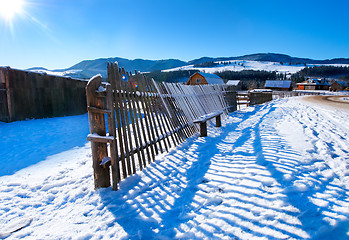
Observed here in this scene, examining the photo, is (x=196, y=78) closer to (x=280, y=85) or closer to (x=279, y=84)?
(x=280, y=85)

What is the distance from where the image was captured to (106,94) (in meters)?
2.94

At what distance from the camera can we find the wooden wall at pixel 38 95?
8242mm

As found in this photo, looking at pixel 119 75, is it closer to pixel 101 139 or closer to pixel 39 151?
pixel 101 139

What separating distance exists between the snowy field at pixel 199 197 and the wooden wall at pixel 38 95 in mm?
5652

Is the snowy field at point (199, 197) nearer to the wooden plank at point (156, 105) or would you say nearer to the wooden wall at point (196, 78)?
the wooden plank at point (156, 105)

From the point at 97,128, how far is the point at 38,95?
902 cm

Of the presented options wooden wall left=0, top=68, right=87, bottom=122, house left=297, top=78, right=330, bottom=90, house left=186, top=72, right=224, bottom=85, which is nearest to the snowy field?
wooden wall left=0, top=68, right=87, bottom=122

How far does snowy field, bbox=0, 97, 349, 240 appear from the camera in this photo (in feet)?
6.21

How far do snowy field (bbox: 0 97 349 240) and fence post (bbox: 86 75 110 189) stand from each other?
247 mm

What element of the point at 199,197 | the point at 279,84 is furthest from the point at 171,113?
the point at 279,84

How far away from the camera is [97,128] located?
292cm

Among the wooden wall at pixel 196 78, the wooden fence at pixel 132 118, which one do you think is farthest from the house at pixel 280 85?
the wooden fence at pixel 132 118

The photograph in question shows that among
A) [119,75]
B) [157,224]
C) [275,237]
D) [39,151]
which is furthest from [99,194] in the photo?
[39,151]

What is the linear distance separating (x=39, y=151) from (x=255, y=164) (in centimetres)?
566
